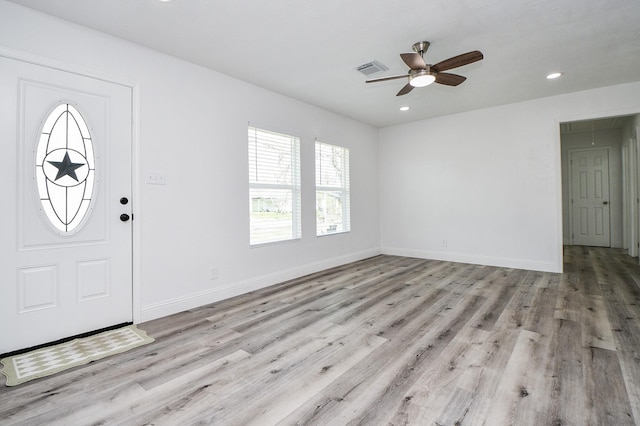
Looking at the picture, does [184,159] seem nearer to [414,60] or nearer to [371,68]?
[371,68]

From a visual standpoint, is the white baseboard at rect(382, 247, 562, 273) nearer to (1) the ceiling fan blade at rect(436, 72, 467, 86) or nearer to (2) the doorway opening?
(2) the doorway opening

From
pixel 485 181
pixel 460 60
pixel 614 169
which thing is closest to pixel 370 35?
pixel 460 60

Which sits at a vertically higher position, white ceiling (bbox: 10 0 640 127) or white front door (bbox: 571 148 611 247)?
white ceiling (bbox: 10 0 640 127)

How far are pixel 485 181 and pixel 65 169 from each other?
225 inches

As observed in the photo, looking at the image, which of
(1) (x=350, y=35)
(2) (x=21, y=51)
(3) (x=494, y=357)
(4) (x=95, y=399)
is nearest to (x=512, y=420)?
(3) (x=494, y=357)

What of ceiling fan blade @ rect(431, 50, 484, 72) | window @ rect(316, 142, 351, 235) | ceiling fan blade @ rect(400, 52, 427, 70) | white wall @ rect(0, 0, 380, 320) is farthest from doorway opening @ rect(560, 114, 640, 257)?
white wall @ rect(0, 0, 380, 320)

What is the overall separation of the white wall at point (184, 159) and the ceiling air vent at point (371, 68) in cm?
133

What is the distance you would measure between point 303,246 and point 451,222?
113 inches

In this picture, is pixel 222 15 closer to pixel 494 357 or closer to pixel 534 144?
pixel 494 357

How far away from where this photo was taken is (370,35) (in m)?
2.86

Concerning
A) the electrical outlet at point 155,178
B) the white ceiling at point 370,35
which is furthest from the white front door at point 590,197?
the electrical outlet at point 155,178

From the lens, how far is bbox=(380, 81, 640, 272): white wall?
4.66 meters

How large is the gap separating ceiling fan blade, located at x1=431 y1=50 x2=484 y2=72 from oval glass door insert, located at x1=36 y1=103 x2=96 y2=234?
3.30 metres

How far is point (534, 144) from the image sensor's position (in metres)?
4.84
